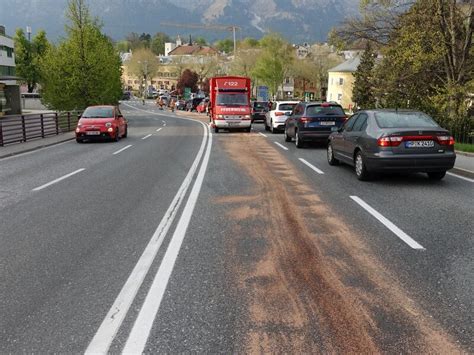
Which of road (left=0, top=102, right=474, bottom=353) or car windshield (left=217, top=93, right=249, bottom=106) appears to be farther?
car windshield (left=217, top=93, right=249, bottom=106)

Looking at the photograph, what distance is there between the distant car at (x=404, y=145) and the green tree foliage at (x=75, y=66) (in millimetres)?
28114

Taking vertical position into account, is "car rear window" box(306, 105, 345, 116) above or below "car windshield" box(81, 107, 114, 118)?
above

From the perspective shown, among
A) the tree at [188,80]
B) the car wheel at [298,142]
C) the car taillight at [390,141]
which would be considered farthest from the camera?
the tree at [188,80]

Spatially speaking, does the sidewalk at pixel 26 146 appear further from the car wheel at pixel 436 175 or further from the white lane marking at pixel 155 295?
the car wheel at pixel 436 175

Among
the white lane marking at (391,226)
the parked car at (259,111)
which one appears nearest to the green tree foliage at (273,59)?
the parked car at (259,111)

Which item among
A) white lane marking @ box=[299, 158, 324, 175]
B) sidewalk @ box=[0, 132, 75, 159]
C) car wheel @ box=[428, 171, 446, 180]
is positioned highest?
car wheel @ box=[428, 171, 446, 180]

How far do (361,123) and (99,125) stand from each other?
13311 millimetres

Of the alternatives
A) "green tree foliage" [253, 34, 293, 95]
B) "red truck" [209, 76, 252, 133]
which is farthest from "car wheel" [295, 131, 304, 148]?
"green tree foliage" [253, 34, 293, 95]

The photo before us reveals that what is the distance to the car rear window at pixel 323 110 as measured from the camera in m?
16.8

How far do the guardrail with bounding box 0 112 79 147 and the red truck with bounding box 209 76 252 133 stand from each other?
8.77 m

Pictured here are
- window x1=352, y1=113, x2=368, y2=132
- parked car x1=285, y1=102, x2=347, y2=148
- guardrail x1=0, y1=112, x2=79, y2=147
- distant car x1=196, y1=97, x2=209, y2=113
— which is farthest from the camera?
distant car x1=196, y1=97, x2=209, y2=113

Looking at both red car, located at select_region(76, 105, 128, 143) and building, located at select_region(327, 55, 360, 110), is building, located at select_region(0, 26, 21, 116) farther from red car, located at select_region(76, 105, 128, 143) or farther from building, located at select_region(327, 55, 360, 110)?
building, located at select_region(327, 55, 360, 110)

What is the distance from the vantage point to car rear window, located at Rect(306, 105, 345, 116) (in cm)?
1678

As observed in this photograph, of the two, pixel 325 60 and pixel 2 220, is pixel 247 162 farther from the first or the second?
pixel 325 60
